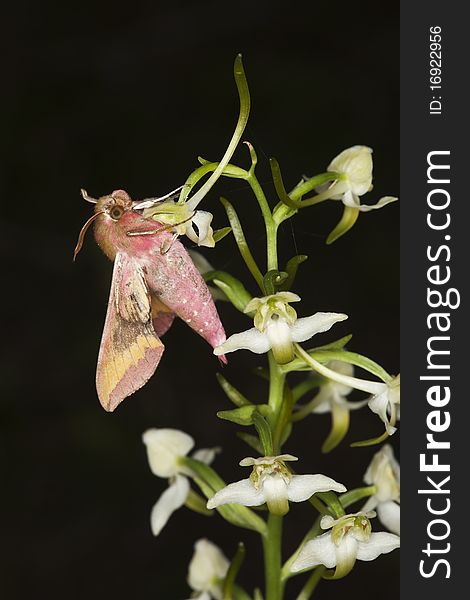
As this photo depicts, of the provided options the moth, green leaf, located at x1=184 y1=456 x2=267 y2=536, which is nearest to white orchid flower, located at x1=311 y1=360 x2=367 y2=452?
green leaf, located at x1=184 y1=456 x2=267 y2=536

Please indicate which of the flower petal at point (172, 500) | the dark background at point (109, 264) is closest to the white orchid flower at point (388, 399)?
the flower petal at point (172, 500)

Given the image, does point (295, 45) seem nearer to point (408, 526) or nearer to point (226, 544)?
point (226, 544)

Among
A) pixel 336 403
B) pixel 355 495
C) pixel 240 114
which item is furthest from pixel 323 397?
pixel 240 114

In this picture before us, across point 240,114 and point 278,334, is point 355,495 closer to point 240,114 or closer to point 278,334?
point 278,334

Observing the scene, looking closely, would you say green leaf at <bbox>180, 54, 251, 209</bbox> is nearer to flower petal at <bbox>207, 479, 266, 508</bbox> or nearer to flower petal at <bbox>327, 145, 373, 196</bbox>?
flower petal at <bbox>327, 145, 373, 196</bbox>

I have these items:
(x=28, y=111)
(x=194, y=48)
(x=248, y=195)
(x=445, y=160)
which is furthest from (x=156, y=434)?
(x=194, y=48)
